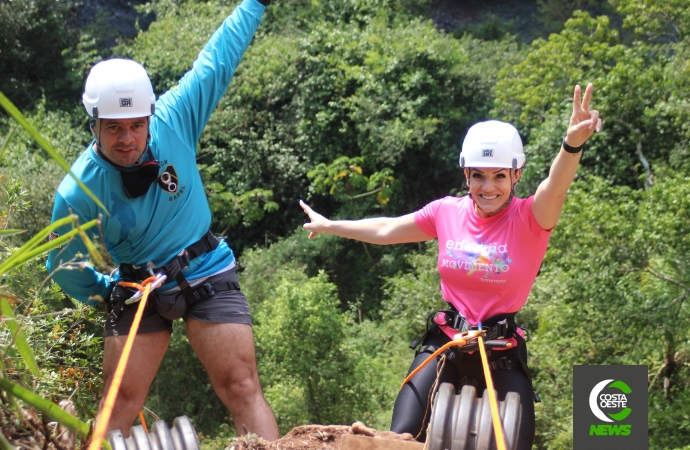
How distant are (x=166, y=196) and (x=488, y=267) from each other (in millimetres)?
1486

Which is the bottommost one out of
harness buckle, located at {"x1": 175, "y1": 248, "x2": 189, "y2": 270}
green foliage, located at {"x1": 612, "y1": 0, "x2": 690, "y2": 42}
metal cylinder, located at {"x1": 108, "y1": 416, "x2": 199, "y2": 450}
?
metal cylinder, located at {"x1": 108, "y1": 416, "x2": 199, "y2": 450}

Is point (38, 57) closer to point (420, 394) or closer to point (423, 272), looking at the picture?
point (423, 272)

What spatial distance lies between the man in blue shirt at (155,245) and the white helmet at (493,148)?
127 centimetres

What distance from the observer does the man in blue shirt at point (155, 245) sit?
3697 millimetres

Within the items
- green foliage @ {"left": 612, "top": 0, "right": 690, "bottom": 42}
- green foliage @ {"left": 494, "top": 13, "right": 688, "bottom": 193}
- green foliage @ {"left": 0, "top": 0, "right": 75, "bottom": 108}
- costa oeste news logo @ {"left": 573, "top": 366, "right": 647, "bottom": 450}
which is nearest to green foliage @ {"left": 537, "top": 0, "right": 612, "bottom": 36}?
green foliage @ {"left": 494, "top": 13, "right": 688, "bottom": 193}

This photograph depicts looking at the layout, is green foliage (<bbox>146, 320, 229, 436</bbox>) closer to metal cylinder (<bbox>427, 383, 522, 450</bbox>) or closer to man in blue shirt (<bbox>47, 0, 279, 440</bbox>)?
man in blue shirt (<bbox>47, 0, 279, 440</bbox>)

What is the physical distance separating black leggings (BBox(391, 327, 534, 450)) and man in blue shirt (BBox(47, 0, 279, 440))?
62 cm

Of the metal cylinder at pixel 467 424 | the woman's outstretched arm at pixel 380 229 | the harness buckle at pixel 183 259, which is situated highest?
the woman's outstretched arm at pixel 380 229

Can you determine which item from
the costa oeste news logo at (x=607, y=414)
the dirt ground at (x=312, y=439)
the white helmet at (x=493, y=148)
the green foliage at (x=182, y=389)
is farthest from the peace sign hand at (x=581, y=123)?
the green foliage at (x=182, y=389)

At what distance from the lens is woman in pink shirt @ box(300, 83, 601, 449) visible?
3650mm

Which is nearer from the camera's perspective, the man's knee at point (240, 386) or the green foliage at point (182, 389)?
the man's knee at point (240, 386)

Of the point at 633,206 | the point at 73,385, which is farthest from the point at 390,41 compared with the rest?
the point at 73,385

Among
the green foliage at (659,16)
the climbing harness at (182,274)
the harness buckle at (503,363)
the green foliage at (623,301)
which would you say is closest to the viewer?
the harness buckle at (503,363)

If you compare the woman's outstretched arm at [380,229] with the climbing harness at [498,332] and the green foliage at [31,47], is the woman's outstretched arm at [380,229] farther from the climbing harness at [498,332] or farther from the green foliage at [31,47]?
the green foliage at [31,47]
